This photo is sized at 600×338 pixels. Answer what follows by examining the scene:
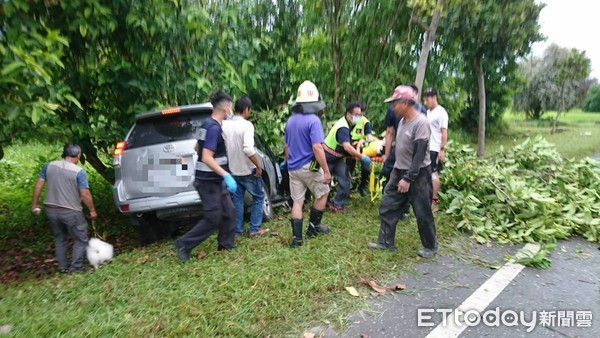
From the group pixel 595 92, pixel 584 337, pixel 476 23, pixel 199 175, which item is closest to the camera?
pixel 584 337

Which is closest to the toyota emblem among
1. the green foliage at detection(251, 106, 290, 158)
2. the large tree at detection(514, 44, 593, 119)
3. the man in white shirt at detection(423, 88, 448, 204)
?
the green foliage at detection(251, 106, 290, 158)

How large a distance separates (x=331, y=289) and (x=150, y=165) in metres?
2.45

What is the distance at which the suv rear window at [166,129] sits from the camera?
4555mm

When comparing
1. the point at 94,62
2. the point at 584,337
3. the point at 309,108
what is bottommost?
the point at 584,337

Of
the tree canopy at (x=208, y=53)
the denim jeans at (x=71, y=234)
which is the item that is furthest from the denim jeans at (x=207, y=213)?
the tree canopy at (x=208, y=53)

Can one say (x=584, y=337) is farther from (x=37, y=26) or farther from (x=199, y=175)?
(x=37, y=26)

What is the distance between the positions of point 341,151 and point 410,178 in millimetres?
1668

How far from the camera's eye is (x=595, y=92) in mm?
66812

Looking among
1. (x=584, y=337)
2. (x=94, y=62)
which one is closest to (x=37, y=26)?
(x=94, y=62)

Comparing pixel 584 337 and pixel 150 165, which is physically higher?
pixel 150 165

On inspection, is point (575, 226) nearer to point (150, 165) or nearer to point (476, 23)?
point (150, 165)

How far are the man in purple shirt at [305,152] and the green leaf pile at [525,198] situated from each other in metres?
2.15

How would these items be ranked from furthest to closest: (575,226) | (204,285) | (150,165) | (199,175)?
1. (575,226)
2. (150,165)
3. (199,175)
4. (204,285)

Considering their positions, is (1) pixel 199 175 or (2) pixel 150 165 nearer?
(1) pixel 199 175
